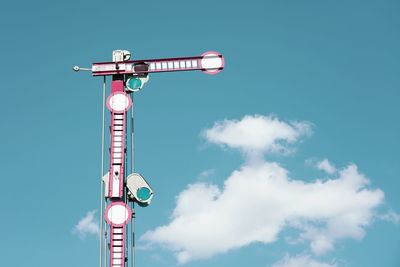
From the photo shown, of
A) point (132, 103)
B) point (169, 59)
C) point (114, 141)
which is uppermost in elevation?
point (169, 59)

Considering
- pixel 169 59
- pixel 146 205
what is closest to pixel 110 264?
pixel 146 205

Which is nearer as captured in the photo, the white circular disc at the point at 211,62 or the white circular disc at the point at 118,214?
the white circular disc at the point at 118,214

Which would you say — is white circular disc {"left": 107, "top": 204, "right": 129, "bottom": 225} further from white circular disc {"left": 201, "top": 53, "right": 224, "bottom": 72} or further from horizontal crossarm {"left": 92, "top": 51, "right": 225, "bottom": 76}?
white circular disc {"left": 201, "top": 53, "right": 224, "bottom": 72}

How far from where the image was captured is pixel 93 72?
107ft

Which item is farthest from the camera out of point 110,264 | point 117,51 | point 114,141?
point 117,51

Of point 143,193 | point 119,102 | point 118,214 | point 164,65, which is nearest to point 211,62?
point 164,65

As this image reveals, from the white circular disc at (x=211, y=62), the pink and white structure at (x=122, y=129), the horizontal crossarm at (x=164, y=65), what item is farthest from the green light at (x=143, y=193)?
the white circular disc at (x=211, y=62)

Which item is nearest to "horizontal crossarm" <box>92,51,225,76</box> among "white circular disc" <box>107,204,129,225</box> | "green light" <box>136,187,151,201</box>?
"green light" <box>136,187,151,201</box>

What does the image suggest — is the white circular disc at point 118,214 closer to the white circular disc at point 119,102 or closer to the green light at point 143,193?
the green light at point 143,193

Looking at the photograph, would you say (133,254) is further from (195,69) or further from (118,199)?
(195,69)

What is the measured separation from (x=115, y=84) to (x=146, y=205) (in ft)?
23.0

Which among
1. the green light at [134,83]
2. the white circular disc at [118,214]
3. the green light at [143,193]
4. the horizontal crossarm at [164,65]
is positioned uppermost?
the horizontal crossarm at [164,65]

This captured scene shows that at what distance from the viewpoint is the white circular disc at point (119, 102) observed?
105ft

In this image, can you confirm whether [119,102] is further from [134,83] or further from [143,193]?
[143,193]
